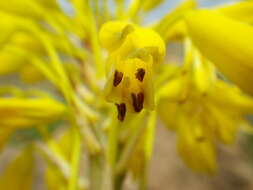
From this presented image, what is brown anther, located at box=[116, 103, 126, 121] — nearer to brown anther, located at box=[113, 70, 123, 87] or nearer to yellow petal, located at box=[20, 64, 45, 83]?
brown anther, located at box=[113, 70, 123, 87]

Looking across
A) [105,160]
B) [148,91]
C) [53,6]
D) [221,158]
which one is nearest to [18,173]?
[105,160]

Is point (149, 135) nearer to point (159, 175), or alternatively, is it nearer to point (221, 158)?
point (159, 175)

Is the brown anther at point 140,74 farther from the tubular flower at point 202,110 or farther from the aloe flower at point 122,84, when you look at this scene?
the tubular flower at point 202,110

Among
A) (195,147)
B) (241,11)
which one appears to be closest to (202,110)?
(195,147)

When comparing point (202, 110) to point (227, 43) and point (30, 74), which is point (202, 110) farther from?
point (30, 74)

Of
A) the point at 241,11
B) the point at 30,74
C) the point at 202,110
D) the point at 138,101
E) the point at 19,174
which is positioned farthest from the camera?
the point at 30,74

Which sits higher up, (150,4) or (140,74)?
(150,4)
